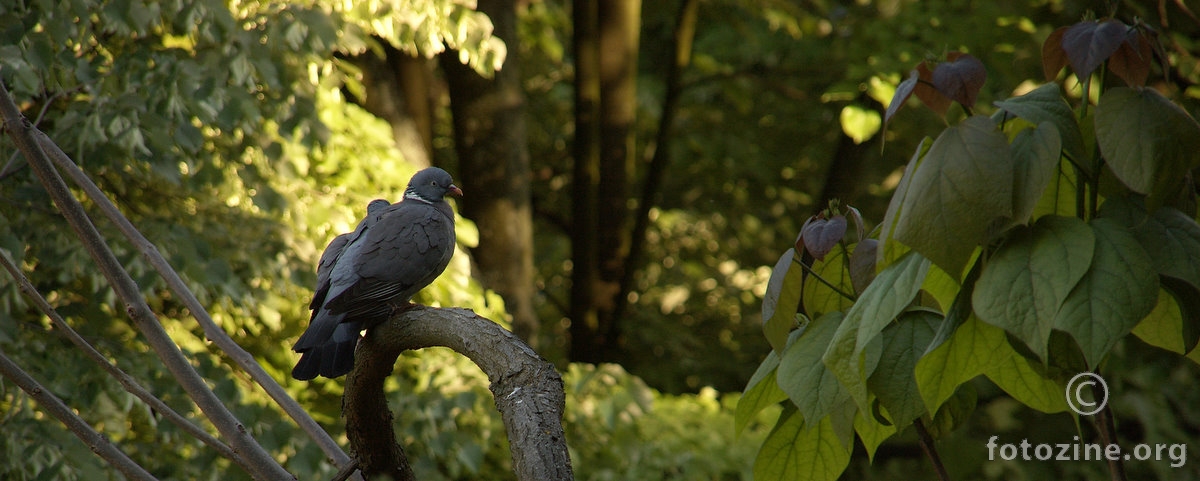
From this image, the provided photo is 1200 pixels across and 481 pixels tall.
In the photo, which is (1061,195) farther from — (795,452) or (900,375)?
(795,452)

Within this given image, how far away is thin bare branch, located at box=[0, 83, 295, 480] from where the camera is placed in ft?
4.11

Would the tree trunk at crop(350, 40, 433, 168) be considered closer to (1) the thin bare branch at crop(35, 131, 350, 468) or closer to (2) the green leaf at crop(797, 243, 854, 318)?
(1) the thin bare branch at crop(35, 131, 350, 468)

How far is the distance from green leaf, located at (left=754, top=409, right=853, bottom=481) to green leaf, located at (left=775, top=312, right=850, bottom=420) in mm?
121

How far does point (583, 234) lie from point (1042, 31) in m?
2.67

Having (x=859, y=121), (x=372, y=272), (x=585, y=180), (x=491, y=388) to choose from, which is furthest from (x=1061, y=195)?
(x=585, y=180)

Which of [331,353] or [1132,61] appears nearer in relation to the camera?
[1132,61]

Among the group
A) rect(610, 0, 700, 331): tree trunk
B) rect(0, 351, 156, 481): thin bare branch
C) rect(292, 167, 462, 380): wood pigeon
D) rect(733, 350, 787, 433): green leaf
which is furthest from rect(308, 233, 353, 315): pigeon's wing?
rect(610, 0, 700, 331): tree trunk

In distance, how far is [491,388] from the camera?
3.89 feet

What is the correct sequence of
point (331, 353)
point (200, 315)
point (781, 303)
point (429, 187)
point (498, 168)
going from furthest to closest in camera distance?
point (498, 168) → point (429, 187) → point (331, 353) → point (200, 315) → point (781, 303)

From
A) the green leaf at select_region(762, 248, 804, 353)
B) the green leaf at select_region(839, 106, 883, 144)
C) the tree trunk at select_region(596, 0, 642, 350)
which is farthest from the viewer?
the tree trunk at select_region(596, 0, 642, 350)

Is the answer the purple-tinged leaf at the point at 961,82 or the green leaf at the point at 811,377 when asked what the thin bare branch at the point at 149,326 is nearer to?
the green leaf at the point at 811,377

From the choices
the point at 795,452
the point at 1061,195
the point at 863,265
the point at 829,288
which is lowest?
the point at 795,452

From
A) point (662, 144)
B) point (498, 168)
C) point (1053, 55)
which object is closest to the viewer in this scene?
point (1053, 55)

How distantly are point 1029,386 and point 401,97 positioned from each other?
438 centimetres
